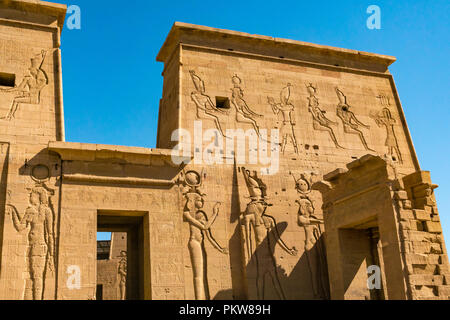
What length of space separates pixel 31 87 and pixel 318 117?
7.40 meters

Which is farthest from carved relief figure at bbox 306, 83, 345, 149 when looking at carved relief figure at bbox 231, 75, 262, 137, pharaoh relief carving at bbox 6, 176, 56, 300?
pharaoh relief carving at bbox 6, 176, 56, 300

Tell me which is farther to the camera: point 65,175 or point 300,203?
point 300,203

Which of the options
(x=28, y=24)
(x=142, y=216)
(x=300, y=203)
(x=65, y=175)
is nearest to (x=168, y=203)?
Result: (x=142, y=216)

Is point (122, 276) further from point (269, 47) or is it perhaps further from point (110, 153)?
point (269, 47)

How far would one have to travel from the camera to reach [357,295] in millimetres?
11492

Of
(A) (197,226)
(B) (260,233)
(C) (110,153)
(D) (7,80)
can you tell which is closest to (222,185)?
(A) (197,226)

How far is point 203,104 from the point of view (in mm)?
13695

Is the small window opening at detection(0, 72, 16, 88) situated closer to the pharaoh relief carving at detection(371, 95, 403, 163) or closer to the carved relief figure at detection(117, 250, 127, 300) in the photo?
the carved relief figure at detection(117, 250, 127, 300)

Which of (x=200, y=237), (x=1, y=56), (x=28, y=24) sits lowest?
(x=200, y=237)

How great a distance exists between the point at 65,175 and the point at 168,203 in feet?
7.84

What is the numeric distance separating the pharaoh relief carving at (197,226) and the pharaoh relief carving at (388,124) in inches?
217

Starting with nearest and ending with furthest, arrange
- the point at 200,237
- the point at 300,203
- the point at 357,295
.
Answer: the point at 357,295 < the point at 200,237 < the point at 300,203

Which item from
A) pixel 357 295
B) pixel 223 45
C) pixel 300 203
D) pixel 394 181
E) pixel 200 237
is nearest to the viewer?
pixel 394 181

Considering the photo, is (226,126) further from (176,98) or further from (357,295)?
(357,295)
